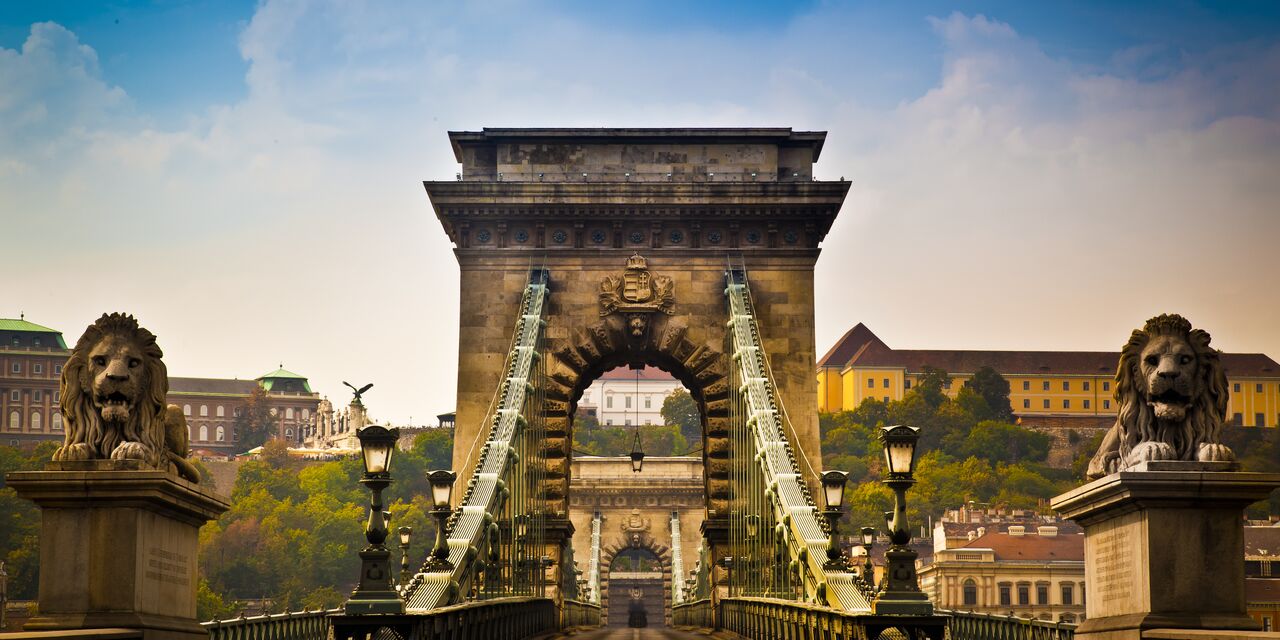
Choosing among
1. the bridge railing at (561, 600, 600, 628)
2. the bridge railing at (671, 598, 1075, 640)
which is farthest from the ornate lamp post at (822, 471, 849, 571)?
the bridge railing at (561, 600, 600, 628)

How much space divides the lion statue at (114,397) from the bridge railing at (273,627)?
243cm

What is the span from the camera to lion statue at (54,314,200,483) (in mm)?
18141

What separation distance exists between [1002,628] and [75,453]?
430 inches

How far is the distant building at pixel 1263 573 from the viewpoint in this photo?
2066 inches

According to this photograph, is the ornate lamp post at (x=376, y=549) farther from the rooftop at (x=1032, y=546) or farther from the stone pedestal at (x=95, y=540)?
the rooftop at (x=1032, y=546)

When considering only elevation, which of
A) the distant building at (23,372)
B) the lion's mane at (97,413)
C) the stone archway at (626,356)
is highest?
the distant building at (23,372)

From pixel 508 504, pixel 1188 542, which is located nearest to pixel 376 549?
pixel 1188 542

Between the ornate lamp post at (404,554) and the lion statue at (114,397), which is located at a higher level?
the lion statue at (114,397)

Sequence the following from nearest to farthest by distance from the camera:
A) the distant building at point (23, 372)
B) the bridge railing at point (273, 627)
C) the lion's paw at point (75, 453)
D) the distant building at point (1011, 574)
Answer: the lion's paw at point (75, 453)
the bridge railing at point (273, 627)
the distant building at point (1011, 574)
the distant building at point (23, 372)

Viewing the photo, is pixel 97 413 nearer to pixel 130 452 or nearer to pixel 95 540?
pixel 130 452

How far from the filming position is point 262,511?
6737 inches

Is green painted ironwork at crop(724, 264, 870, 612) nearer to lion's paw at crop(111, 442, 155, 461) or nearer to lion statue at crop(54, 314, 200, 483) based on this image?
lion statue at crop(54, 314, 200, 483)

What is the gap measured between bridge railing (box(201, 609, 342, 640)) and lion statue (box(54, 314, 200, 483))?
7.99 feet

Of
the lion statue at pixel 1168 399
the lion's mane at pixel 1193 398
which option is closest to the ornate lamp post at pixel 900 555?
the lion statue at pixel 1168 399
